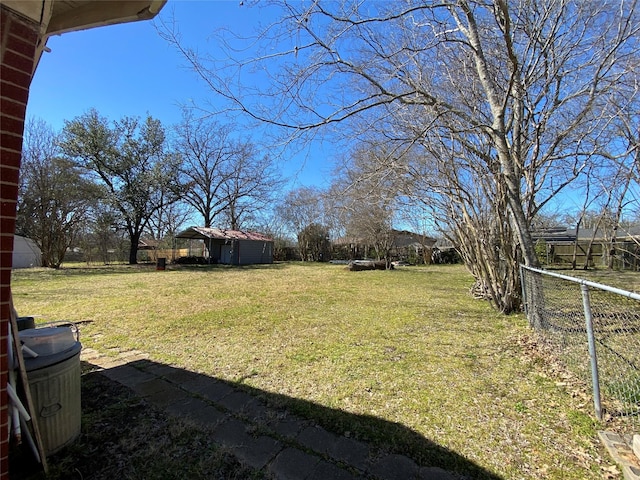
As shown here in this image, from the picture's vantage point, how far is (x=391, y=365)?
330cm

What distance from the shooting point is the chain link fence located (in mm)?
2330

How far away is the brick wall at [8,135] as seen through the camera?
1.27 meters

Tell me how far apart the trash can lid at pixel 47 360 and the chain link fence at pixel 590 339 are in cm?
350

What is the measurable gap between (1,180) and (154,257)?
25550mm

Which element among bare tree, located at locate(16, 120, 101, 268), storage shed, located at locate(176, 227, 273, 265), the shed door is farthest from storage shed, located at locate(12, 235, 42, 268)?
the shed door

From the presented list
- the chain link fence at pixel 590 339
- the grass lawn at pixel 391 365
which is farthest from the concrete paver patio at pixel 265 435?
the chain link fence at pixel 590 339

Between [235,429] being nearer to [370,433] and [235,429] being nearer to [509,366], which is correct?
[370,433]

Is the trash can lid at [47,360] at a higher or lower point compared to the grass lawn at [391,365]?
higher

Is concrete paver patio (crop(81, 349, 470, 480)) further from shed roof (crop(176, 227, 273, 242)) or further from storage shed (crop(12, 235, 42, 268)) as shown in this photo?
storage shed (crop(12, 235, 42, 268))

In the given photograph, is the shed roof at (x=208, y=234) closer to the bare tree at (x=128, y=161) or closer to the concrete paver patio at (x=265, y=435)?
the bare tree at (x=128, y=161)

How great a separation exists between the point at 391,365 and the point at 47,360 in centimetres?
303

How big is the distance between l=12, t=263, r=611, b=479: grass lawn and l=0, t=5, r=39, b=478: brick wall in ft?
6.12

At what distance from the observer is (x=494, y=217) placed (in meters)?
5.53

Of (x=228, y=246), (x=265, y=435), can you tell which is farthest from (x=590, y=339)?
(x=228, y=246)
